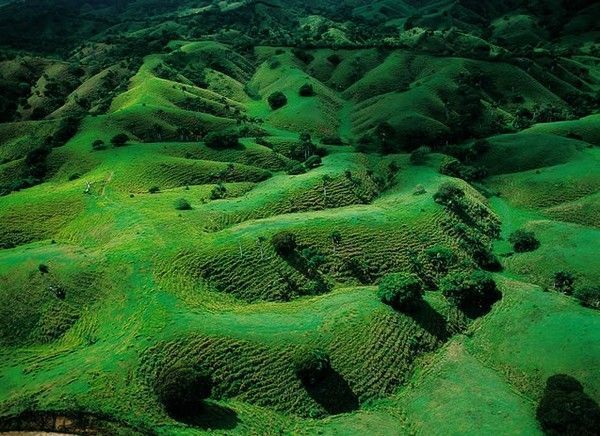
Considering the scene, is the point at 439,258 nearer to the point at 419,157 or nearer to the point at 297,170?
the point at 297,170

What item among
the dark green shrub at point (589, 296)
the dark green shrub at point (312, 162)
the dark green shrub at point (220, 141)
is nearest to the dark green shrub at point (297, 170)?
the dark green shrub at point (312, 162)

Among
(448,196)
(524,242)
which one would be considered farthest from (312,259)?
(524,242)

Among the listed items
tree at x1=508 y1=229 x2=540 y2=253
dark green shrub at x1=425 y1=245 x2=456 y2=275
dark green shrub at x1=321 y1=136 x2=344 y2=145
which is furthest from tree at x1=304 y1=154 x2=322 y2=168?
tree at x1=508 y1=229 x2=540 y2=253

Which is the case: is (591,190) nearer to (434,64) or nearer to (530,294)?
(530,294)

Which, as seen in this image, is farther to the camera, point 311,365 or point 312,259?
point 312,259

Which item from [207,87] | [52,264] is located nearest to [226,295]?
[52,264]

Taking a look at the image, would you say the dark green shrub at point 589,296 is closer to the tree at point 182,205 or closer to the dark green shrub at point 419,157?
the dark green shrub at point 419,157
